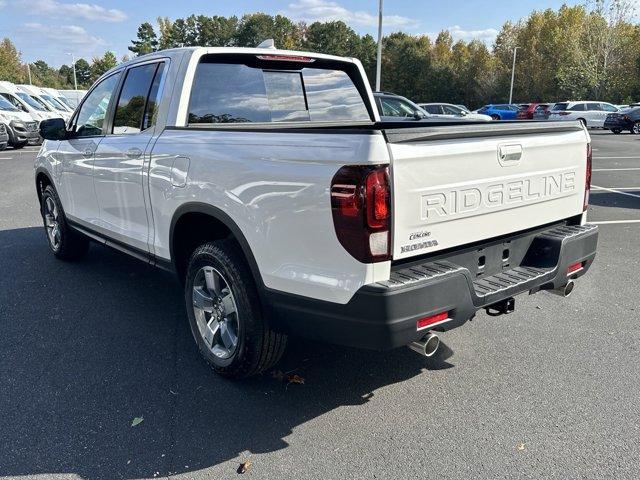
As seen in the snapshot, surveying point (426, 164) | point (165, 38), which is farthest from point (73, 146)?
point (165, 38)

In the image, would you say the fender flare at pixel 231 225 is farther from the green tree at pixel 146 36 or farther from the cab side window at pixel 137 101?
the green tree at pixel 146 36

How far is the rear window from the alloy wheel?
1154mm

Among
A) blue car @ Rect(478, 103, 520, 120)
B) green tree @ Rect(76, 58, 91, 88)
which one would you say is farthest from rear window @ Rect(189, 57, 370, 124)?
green tree @ Rect(76, 58, 91, 88)

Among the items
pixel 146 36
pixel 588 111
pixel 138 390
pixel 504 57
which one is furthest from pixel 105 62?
pixel 138 390

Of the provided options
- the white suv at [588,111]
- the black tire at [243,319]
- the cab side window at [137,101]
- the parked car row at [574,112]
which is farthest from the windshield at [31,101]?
the white suv at [588,111]

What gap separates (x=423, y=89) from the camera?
67.4 metres

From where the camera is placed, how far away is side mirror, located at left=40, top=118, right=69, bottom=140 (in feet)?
16.9

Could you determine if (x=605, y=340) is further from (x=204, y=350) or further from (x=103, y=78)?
(x=103, y=78)

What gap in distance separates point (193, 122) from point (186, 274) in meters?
1.05

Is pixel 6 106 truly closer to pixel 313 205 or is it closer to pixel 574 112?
pixel 313 205

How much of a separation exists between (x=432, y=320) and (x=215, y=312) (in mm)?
1453

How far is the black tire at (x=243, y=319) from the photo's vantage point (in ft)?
10.1

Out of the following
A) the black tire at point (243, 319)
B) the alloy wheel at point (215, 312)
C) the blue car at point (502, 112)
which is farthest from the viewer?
the blue car at point (502, 112)

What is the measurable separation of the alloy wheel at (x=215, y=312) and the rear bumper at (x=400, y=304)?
49 centimetres
